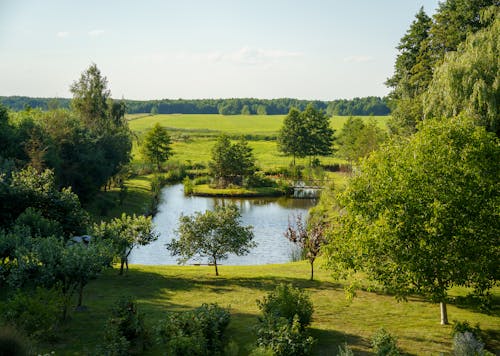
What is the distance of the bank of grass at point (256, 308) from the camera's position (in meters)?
16.2

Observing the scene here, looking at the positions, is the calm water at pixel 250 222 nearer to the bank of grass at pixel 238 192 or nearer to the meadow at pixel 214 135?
the bank of grass at pixel 238 192

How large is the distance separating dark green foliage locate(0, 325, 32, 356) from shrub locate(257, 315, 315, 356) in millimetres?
6568

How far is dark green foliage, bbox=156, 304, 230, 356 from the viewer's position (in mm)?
13852

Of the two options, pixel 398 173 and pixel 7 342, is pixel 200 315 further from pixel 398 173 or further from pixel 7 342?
pixel 398 173

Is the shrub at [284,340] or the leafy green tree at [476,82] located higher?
the leafy green tree at [476,82]

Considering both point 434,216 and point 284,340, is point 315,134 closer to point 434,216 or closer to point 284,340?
point 434,216

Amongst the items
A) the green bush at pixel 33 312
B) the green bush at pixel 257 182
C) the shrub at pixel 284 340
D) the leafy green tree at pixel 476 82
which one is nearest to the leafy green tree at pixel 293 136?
the green bush at pixel 257 182

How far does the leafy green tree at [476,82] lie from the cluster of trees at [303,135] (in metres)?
53.1

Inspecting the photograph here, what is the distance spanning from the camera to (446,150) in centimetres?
1645

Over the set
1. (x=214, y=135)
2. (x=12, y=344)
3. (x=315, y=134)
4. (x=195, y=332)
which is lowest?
(x=195, y=332)

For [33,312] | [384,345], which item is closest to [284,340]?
[384,345]

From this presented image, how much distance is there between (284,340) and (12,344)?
298 inches

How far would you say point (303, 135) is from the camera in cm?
8325

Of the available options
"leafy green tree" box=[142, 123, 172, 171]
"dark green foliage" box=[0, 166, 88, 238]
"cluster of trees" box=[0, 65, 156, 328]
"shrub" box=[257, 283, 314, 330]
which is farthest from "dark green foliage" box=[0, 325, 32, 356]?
"leafy green tree" box=[142, 123, 172, 171]
